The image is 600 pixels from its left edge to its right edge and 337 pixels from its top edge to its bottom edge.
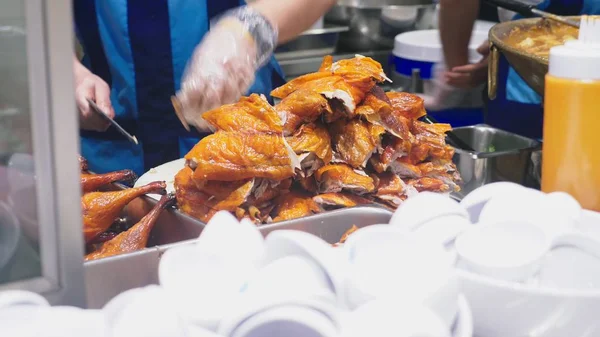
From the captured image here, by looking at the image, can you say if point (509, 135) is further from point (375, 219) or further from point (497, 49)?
point (375, 219)

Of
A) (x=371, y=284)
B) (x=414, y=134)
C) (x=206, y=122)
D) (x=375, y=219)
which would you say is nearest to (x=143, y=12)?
(x=206, y=122)

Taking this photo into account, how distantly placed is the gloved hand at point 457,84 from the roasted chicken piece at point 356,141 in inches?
60.8

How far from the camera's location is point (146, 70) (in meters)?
2.42

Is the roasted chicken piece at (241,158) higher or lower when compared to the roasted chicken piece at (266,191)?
higher

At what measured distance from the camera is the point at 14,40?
70 cm

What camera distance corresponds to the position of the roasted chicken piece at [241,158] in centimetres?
145

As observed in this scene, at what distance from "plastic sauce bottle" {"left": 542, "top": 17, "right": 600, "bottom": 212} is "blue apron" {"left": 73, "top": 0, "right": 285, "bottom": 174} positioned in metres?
1.30

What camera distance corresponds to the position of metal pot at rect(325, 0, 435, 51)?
13.7 ft

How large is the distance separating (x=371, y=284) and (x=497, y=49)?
1.53 metres

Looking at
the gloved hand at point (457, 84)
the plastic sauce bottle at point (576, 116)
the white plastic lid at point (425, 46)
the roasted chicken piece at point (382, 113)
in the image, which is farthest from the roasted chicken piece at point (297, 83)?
the white plastic lid at point (425, 46)

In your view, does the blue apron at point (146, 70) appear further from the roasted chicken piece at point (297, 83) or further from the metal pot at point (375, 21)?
the metal pot at point (375, 21)

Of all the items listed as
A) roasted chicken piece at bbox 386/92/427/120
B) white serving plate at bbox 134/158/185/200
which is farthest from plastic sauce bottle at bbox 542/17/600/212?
white serving plate at bbox 134/158/185/200

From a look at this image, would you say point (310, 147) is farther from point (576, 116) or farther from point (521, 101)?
point (521, 101)

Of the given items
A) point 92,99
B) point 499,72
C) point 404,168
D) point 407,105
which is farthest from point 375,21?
point 404,168
